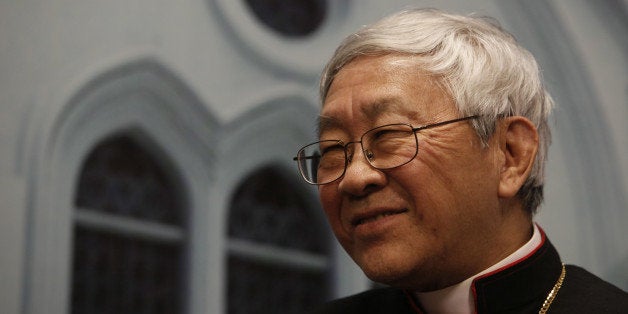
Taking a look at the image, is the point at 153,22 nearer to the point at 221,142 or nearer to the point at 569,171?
the point at 221,142

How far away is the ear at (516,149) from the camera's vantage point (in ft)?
6.96

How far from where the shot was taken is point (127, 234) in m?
3.61

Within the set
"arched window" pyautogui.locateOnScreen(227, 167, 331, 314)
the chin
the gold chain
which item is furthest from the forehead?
"arched window" pyautogui.locateOnScreen(227, 167, 331, 314)

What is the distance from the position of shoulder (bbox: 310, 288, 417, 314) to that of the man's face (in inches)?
9.9

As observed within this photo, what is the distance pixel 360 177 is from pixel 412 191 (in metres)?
0.11

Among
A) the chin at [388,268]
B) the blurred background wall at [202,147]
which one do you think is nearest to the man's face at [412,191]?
the chin at [388,268]

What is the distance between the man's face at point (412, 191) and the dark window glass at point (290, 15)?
2013 mm

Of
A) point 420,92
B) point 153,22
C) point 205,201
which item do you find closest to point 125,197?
point 205,201

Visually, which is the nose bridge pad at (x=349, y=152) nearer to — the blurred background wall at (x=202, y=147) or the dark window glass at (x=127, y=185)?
the blurred background wall at (x=202, y=147)

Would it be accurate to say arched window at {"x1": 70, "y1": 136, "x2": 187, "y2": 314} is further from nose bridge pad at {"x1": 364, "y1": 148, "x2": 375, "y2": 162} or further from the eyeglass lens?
nose bridge pad at {"x1": 364, "y1": 148, "x2": 375, "y2": 162}

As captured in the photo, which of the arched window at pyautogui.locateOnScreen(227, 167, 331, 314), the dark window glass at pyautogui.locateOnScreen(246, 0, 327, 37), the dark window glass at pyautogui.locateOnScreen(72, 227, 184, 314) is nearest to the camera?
the dark window glass at pyautogui.locateOnScreen(72, 227, 184, 314)

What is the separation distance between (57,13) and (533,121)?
1767 mm

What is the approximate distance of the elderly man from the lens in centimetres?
201

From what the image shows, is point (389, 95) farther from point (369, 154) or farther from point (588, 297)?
point (588, 297)
